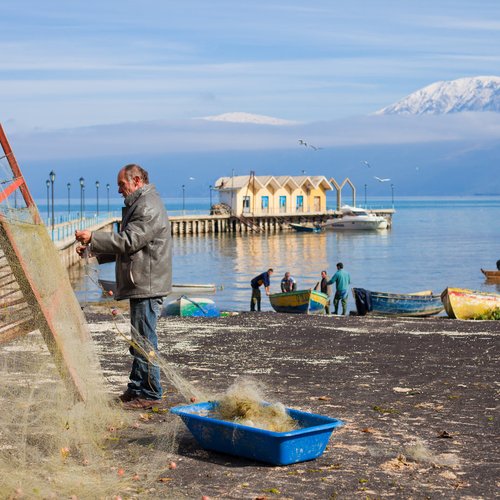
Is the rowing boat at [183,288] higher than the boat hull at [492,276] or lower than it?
higher

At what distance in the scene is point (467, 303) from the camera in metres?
22.5

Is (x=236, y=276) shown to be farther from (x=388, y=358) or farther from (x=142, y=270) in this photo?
(x=142, y=270)

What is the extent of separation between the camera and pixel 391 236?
114375 millimetres

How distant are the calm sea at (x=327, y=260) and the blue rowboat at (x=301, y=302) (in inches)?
359

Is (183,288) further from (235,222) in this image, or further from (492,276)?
(235,222)

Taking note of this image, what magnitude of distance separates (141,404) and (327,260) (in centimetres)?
6336

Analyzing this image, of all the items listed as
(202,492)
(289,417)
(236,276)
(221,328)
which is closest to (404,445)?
(289,417)

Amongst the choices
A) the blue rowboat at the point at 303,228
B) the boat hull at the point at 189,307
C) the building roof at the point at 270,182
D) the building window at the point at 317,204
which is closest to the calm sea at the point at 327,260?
the blue rowboat at the point at 303,228

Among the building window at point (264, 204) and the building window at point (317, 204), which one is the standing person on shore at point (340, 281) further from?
the building window at point (317, 204)

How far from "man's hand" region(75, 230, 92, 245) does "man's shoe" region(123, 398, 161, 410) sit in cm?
154

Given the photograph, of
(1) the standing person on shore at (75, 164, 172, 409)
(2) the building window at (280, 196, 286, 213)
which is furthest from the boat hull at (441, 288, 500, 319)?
(2) the building window at (280, 196, 286, 213)

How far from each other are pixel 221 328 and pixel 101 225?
64215mm

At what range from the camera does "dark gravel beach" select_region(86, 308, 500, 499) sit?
6645 millimetres

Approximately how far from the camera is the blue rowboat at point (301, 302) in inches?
1049
